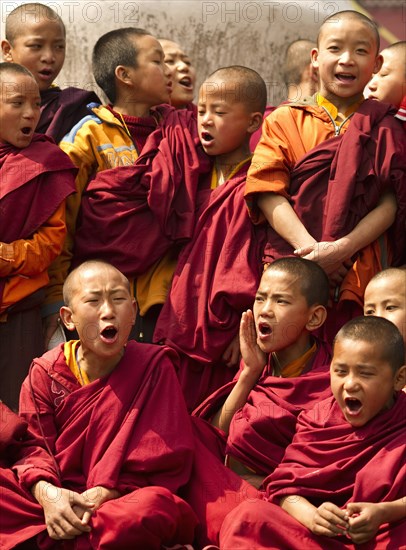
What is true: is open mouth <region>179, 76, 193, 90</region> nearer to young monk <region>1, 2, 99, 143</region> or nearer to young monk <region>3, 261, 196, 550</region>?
young monk <region>1, 2, 99, 143</region>

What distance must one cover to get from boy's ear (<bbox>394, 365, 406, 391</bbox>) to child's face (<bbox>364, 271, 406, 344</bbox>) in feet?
1.73

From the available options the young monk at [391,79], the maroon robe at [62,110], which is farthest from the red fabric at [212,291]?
the young monk at [391,79]

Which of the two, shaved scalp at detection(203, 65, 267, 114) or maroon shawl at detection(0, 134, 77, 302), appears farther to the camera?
shaved scalp at detection(203, 65, 267, 114)

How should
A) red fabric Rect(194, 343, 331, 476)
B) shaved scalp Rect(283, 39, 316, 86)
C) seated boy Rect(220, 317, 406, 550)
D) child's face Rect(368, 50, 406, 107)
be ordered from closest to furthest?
seated boy Rect(220, 317, 406, 550) → red fabric Rect(194, 343, 331, 476) → child's face Rect(368, 50, 406, 107) → shaved scalp Rect(283, 39, 316, 86)

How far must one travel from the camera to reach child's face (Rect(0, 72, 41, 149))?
7176 mm

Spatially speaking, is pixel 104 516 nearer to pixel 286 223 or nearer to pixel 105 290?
pixel 105 290

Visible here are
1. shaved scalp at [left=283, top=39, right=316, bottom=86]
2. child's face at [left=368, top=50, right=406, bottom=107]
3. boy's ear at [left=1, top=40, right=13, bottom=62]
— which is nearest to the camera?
child's face at [left=368, top=50, right=406, bottom=107]

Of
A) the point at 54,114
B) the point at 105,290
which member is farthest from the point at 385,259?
the point at 54,114

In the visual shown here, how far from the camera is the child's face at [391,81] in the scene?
25.6ft

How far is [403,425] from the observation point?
19.4 feet

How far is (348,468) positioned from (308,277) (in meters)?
0.99

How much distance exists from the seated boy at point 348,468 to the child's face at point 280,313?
0.44 metres

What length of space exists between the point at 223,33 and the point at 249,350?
10.1ft

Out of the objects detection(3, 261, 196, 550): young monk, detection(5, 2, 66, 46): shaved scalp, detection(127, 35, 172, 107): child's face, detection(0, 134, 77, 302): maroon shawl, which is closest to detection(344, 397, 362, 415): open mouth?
detection(3, 261, 196, 550): young monk
